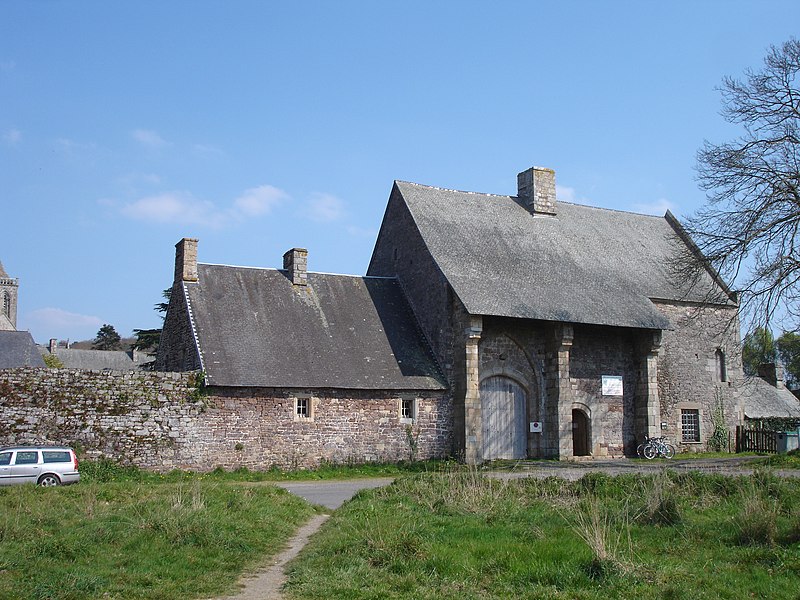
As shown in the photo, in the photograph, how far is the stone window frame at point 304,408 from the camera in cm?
2497

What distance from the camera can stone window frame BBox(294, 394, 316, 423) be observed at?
81.9ft

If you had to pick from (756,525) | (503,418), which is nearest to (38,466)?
(503,418)

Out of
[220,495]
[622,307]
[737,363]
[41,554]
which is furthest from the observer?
[737,363]

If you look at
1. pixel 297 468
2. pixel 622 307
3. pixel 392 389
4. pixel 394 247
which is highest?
pixel 394 247

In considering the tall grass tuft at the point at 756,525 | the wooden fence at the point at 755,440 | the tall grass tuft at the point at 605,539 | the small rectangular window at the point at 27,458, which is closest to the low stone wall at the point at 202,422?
the small rectangular window at the point at 27,458

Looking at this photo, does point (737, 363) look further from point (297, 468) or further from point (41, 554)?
point (41, 554)

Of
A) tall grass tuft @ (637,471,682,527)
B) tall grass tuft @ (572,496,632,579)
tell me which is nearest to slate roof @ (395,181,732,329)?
tall grass tuft @ (637,471,682,527)

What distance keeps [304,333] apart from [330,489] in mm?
7606

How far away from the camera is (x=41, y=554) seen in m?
10.1

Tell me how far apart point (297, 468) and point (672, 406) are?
15408mm

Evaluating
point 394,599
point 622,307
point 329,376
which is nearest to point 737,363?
point 622,307

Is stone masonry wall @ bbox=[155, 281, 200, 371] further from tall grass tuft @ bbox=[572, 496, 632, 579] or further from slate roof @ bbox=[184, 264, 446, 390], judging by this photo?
tall grass tuft @ bbox=[572, 496, 632, 579]

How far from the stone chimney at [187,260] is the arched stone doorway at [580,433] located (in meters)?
14.1

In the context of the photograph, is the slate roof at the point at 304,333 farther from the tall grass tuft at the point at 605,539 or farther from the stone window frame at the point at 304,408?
the tall grass tuft at the point at 605,539
